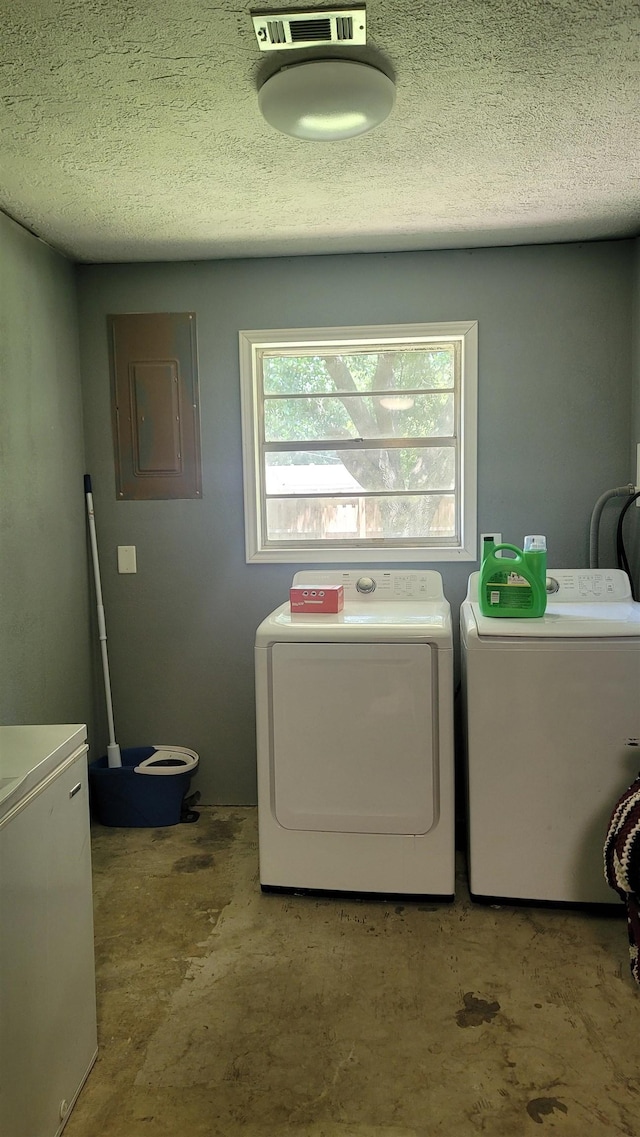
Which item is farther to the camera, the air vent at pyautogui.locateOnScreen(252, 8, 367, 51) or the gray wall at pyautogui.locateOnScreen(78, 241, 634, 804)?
the gray wall at pyautogui.locateOnScreen(78, 241, 634, 804)

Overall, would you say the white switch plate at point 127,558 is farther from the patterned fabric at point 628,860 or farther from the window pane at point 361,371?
the patterned fabric at point 628,860

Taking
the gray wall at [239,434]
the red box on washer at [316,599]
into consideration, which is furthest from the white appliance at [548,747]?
the gray wall at [239,434]

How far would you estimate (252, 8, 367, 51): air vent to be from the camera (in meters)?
1.49

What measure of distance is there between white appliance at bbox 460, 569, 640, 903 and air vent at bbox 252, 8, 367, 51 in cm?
158

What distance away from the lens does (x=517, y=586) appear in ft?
8.00

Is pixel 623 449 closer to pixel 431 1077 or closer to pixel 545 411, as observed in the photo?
pixel 545 411

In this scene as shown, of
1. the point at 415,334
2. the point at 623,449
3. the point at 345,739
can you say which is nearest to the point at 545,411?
the point at 623,449

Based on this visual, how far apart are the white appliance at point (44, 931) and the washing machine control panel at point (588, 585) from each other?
181 cm

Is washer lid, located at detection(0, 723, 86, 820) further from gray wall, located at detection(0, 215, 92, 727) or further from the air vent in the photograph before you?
the air vent

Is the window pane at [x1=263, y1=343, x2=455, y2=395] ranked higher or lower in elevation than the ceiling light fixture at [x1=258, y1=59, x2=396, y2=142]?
lower

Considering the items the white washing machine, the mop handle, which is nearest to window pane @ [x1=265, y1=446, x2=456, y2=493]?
the mop handle

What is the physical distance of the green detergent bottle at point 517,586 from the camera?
242cm

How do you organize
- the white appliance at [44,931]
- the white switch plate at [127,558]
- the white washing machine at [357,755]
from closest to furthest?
1. the white appliance at [44,931]
2. the white washing machine at [357,755]
3. the white switch plate at [127,558]

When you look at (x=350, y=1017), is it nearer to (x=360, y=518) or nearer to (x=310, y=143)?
(x=360, y=518)
